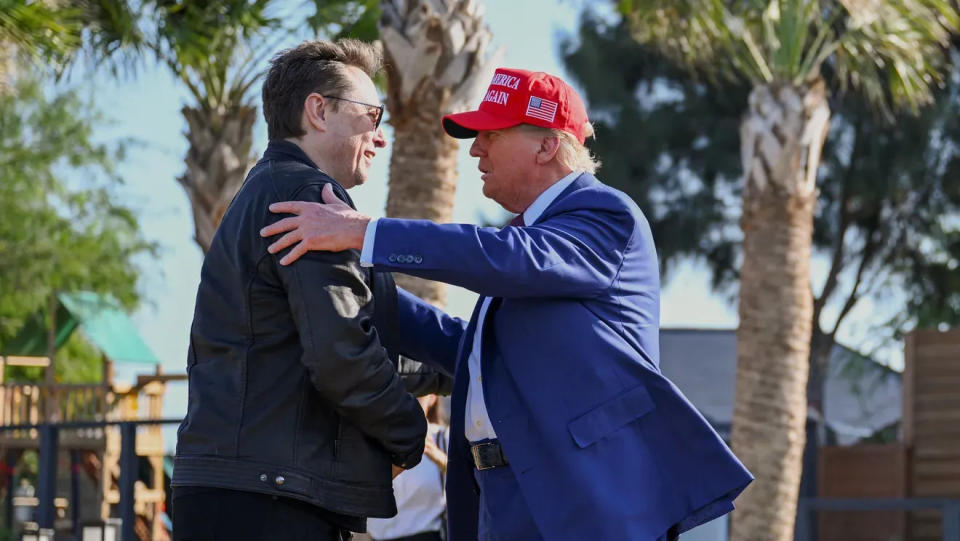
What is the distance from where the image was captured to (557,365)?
3197 millimetres

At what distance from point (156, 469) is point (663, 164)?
11.6 metres

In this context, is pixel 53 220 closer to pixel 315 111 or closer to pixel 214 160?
pixel 214 160

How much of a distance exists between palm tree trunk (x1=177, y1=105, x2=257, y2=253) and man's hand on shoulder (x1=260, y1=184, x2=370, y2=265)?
7200 millimetres

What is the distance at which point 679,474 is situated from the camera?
3.20 metres

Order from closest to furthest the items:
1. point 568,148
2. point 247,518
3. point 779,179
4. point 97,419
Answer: point 247,518 < point 568,148 < point 779,179 < point 97,419

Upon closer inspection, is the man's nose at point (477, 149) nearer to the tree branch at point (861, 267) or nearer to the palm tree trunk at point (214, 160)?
the palm tree trunk at point (214, 160)

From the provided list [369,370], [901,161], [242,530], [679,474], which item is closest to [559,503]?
[679,474]

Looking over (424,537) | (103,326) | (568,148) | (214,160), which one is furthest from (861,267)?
(568,148)

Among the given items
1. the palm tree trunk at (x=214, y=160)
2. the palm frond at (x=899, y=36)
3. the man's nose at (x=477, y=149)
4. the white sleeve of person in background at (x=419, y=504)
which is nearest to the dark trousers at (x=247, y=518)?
the man's nose at (x=477, y=149)

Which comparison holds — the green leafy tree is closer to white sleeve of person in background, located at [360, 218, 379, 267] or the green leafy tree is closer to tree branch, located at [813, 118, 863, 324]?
tree branch, located at [813, 118, 863, 324]

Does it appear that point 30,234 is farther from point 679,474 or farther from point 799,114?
point 679,474

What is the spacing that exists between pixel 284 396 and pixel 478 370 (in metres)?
0.57

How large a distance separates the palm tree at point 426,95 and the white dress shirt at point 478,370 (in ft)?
12.8

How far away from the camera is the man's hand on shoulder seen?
3031 mm
